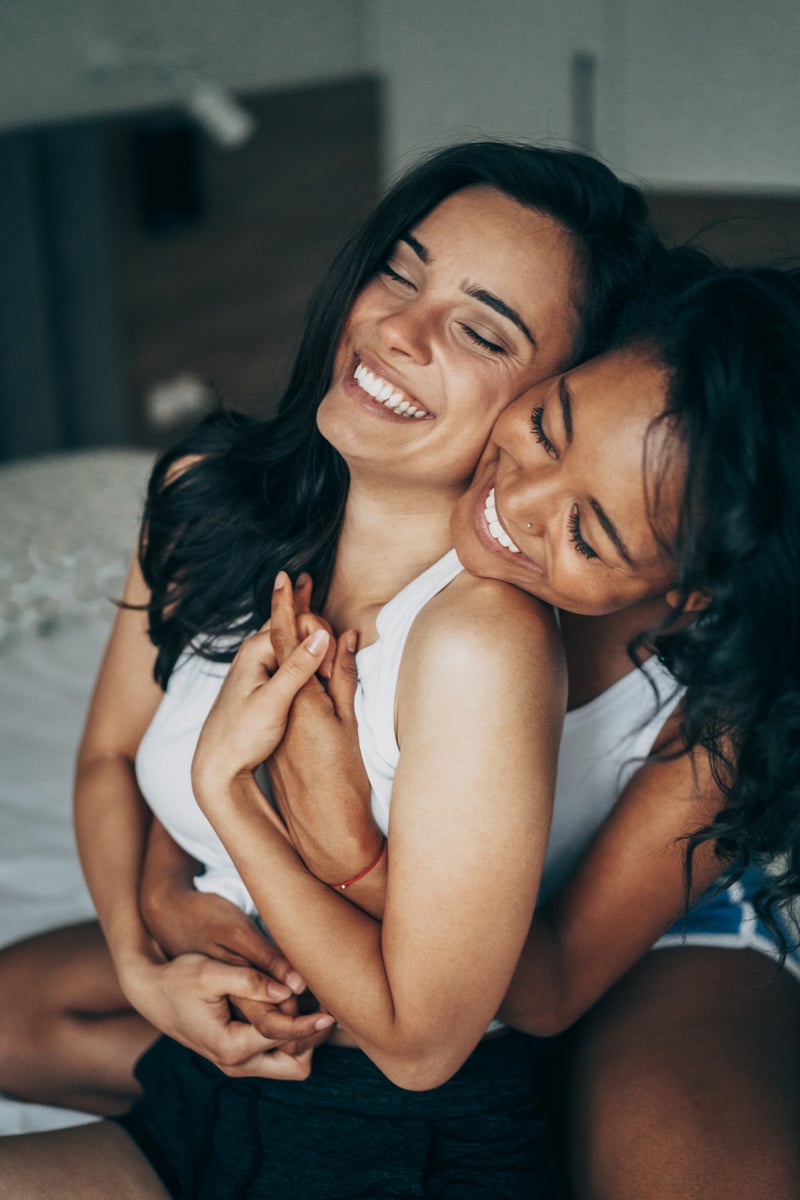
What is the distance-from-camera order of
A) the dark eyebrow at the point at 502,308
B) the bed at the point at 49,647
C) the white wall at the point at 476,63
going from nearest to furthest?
the dark eyebrow at the point at 502,308, the bed at the point at 49,647, the white wall at the point at 476,63

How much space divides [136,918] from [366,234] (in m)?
0.73

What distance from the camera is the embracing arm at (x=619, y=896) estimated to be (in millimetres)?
977

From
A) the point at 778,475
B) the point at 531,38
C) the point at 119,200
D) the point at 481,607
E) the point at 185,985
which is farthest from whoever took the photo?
the point at 119,200

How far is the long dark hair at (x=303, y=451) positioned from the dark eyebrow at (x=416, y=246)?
2 centimetres

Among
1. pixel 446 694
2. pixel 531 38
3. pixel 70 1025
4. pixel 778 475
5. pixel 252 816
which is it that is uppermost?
pixel 531 38

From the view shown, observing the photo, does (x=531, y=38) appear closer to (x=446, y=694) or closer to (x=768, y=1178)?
(x=446, y=694)

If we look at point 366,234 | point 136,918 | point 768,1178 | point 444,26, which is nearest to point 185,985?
point 136,918

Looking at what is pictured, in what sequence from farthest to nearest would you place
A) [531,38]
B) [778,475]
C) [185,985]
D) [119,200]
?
[119,200], [531,38], [185,985], [778,475]

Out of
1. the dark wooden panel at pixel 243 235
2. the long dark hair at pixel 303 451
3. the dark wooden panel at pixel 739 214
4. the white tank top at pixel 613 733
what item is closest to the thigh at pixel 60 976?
the long dark hair at pixel 303 451

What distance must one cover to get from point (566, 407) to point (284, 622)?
32 centimetres

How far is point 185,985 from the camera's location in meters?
1.02

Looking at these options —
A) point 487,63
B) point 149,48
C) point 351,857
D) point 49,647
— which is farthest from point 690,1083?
point 149,48

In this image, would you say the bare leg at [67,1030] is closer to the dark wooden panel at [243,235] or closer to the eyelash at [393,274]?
the eyelash at [393,274]

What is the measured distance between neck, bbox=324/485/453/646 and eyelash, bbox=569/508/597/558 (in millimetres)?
250
